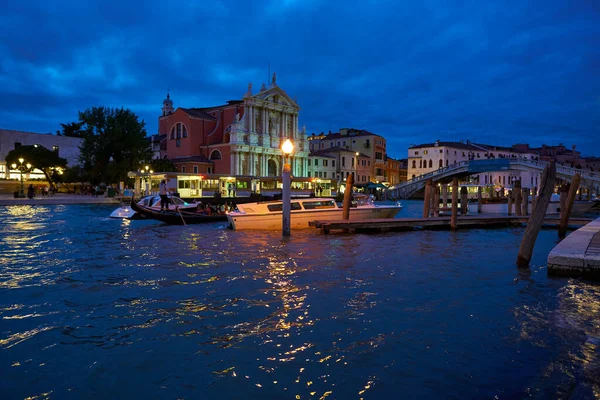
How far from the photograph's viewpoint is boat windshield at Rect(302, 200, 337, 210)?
63.3ft

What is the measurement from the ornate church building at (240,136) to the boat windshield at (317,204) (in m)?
37.2

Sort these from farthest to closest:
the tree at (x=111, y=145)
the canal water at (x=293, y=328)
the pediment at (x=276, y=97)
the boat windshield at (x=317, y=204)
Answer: the pediment at (x=276, y=97), the tree at (x=111, y=145), the boat windshield at (x=317, y=204), the canal water at (x=293, y=328)

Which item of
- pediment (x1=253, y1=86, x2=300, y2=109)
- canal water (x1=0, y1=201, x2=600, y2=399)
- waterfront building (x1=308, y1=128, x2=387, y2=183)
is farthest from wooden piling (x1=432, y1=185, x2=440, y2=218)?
waterfront building (x1=308, y1=128, x2=387, y2=183)

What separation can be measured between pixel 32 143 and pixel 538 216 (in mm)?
65447

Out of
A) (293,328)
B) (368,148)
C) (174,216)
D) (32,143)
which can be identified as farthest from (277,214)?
(368,148)

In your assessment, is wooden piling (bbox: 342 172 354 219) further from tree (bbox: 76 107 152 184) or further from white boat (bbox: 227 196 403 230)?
tree (bbox: 76 107 152 184)

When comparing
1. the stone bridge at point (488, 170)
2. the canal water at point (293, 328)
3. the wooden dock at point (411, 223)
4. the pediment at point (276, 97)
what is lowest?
the canal water at point (293, 328)

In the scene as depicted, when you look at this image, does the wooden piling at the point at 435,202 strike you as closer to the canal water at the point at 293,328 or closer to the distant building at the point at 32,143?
the canal water at the point at 293,328

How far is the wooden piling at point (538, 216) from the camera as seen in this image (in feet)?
31.8

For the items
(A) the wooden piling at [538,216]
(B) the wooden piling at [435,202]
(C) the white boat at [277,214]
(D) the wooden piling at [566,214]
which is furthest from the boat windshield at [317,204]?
(A) the wooden piling at [538,216]

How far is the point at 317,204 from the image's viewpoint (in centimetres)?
1962

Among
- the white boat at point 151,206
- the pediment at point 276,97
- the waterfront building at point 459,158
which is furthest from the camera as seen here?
the waterfront building at point 459,158

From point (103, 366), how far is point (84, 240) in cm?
1168

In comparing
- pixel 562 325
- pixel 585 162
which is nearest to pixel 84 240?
pixel 562 325
